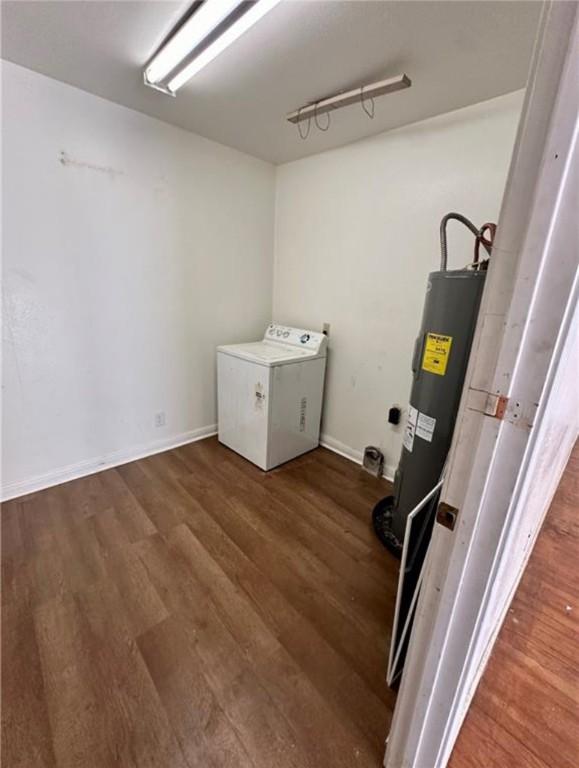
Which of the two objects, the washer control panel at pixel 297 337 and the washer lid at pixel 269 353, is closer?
the washer lid at pixel 269 353

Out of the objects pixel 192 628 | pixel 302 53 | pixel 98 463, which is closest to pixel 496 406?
pixel 192 628

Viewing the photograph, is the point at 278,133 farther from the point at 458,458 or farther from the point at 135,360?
the point at 458,458

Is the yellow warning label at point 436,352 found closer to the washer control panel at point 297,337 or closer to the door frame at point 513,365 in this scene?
the door frame at point 513,365

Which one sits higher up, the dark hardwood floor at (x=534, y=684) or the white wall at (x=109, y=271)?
the white wall at (x=109, y=271)

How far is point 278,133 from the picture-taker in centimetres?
221

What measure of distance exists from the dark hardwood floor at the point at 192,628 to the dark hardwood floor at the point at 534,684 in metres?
0.30

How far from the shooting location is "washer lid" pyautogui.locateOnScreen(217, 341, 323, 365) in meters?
2.28

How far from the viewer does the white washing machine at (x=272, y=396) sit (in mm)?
2303

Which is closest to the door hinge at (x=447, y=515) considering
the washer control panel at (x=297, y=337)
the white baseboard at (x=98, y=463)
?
the washer control panel at (x=297, y=337)

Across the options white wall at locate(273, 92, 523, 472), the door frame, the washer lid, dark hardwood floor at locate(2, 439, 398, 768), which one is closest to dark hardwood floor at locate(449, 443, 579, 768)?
dark hardwood floor at locate(2, 439, 398, 768)

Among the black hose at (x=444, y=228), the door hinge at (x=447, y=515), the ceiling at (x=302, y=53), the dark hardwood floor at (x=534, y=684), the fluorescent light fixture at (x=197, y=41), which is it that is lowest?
the dark hardwood floor at (x=534, y=684)

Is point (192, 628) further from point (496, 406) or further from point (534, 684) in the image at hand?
point (496, 406)

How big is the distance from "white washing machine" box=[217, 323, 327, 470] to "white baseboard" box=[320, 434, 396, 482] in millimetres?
86

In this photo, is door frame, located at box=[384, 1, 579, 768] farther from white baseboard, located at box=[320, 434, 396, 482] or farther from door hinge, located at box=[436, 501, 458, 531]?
white baseboard, located at box=[320, 434, 396, 482]
